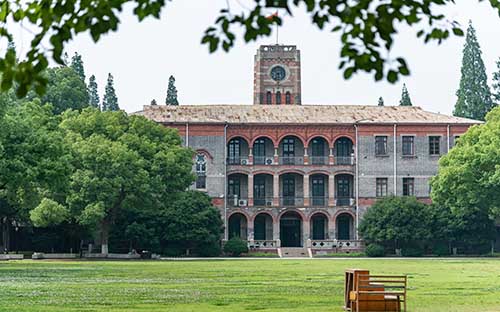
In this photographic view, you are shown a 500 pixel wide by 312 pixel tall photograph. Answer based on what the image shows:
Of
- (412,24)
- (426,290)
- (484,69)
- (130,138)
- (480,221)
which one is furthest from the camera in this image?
(484,69)

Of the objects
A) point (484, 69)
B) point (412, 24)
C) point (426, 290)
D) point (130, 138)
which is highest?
point (484, 69)

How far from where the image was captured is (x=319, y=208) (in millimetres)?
83250

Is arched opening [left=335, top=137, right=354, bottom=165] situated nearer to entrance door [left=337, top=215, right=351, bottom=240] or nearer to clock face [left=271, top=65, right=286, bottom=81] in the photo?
entrance door [left=337, top=215, right=351, bottom=240]

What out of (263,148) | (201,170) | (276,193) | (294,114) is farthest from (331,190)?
(201,170)

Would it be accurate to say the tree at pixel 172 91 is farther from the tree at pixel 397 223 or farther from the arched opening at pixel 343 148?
the tree at pixel 397 223

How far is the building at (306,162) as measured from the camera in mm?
82062

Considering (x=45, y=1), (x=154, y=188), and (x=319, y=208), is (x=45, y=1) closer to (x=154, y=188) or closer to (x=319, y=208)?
(x=154, y=188)

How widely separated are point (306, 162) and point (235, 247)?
10.8 meters

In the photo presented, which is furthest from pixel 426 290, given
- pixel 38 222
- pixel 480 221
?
pixel 480 221

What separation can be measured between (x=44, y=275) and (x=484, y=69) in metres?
66.9

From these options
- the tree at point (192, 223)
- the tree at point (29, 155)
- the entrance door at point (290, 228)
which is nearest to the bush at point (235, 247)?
the tree at point (192, 223)

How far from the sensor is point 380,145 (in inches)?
3255

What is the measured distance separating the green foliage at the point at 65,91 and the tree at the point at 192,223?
2126 cm

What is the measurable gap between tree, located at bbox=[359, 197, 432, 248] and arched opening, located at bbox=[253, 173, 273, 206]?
886 cm
